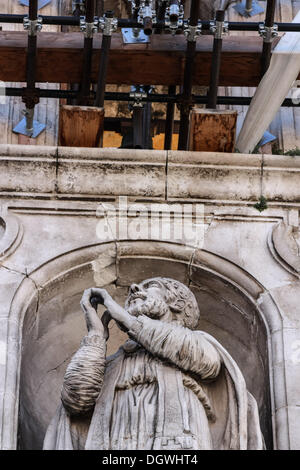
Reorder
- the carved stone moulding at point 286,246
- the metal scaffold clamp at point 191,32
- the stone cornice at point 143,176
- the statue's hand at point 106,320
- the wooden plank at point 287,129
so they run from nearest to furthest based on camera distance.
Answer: the statue's hand at point 106,320 < the carved stone moulding at point 286,246 < the stone cornice at point 143,176 < the metal scaffold clamp at point 191,32 < the wooden plank at point 287,129

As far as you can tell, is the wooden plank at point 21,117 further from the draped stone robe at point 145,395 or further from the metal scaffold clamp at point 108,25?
the draped stone robe at point 145,395

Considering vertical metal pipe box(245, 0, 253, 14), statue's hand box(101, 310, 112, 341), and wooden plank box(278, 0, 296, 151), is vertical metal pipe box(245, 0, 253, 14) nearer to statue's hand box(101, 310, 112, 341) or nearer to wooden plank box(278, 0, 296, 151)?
wooden plank box(278, 0, 296, 151)

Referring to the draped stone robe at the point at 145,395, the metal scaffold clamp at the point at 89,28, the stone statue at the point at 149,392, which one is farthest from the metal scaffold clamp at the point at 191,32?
the draped stone robe at the point at 145,395

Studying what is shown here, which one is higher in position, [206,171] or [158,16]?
[158,16]

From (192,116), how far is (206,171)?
53 cm

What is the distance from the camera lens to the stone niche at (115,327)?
13.4 metres

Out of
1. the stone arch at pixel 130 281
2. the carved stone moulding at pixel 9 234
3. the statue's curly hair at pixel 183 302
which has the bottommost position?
the statue's curly hair at pixel 183 302

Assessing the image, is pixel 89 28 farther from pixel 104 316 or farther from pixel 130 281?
pixel 104 316

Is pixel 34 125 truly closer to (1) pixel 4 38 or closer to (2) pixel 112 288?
(1) pixel 4 38

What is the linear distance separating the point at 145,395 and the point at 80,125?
351 centimetres

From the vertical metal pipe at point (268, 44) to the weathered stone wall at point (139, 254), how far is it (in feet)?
3.76
